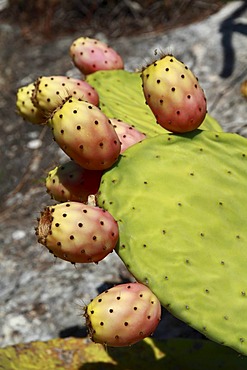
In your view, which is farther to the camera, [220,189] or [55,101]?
[55,101]

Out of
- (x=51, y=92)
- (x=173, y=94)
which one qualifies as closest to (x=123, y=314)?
(x=173, y=94)

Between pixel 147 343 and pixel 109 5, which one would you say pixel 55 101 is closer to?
pixel 147 343

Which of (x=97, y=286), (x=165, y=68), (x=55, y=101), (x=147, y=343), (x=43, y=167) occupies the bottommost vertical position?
(x=43, y=167)

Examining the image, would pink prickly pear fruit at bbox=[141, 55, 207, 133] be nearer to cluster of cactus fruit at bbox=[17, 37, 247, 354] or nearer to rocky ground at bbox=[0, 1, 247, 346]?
cluster of cactus fruit at bbox=[17, 37, 247, 354]

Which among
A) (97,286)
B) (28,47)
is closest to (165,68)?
(97,286)

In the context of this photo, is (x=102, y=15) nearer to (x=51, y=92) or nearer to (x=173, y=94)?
(x=51, y=92)

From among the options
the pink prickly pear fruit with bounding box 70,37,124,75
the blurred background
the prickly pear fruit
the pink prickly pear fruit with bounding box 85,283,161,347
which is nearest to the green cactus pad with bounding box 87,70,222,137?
the pink prickly pear fruit with bounding box 70,37,124,75
